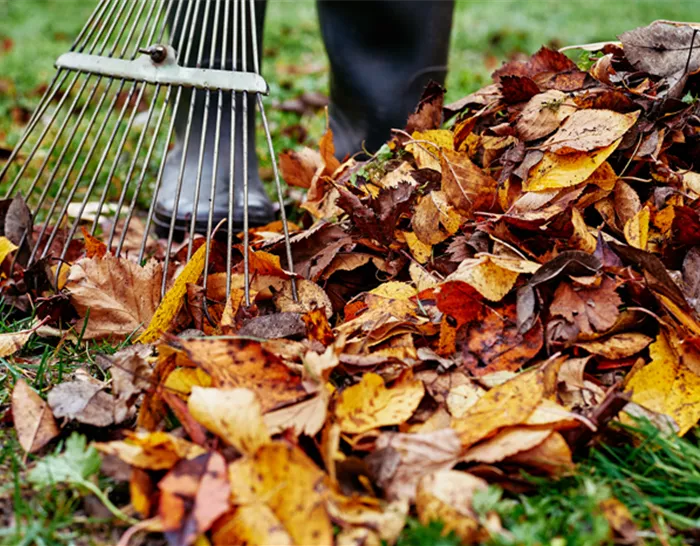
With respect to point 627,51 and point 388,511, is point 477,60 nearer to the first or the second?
point 627,51

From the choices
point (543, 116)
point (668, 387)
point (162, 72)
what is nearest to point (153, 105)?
point (162, 72)

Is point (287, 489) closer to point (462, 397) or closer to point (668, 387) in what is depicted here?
point (462, 397)

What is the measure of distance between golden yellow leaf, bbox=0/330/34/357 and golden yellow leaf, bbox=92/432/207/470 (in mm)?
459

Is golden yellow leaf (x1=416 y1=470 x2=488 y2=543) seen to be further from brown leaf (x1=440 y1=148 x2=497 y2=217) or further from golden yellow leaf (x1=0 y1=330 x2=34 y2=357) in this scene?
golden yellow leaf (x1=0 y1=330 x2=34 y2=357)

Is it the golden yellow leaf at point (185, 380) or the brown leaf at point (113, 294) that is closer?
A: the golden yellow leaf at point (185, 380)

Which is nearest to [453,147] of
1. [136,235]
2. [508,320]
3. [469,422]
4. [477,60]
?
[508,320]

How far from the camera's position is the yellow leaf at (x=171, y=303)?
1322 mm

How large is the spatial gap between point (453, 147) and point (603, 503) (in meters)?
0.85

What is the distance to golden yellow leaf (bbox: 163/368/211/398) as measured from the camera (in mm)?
1071

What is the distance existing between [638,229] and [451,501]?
64 centimetres

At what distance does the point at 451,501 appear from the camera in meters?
0.87

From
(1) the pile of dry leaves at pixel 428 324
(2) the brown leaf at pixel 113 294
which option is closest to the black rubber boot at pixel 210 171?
(1) the pile of dry leaves at pixel 428 324

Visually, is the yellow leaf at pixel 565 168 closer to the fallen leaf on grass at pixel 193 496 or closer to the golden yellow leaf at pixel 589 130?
the golden yellow leaf at pixel 589 130

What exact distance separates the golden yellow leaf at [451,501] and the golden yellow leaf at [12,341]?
82 centimetres
